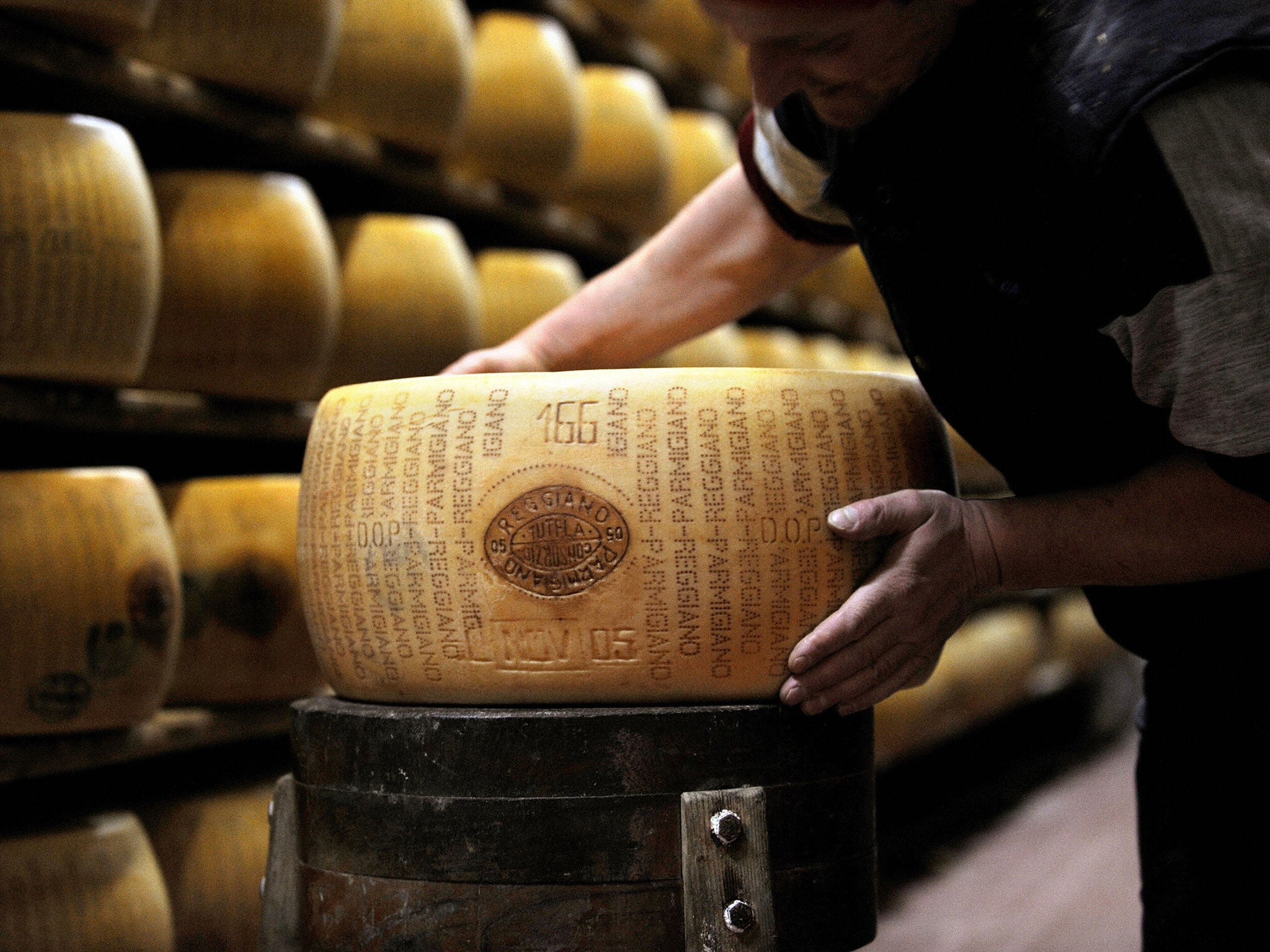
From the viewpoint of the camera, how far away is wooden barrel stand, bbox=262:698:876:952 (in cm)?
56

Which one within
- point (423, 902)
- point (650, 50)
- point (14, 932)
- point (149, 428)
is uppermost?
point (650, 50)

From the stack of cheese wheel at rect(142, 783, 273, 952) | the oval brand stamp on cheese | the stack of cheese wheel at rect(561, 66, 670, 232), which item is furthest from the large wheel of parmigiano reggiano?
the stack of cheese wheel at rect(561, 66, 670, 232)

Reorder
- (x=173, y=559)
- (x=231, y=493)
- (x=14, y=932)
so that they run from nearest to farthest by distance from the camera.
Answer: (x=14, y=932)
(x=173, y=559)
(x=231, y=493)

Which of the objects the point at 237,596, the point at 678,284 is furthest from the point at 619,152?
the point at 678,284

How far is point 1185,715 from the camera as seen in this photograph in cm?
77

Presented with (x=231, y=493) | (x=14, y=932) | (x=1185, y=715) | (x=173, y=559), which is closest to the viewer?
(x=1185, y=715)

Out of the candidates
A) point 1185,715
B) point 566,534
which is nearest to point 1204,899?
point 1185,715

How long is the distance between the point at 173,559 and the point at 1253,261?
2.70ft

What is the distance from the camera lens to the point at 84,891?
0.95 meters

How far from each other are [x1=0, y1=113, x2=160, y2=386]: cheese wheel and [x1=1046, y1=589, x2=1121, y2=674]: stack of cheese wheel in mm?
2328

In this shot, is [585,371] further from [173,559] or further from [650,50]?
[650,50]

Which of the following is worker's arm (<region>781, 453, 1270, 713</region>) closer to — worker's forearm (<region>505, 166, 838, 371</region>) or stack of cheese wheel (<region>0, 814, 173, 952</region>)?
worker's forearm (<region>505, 166, 838, 371</region>)

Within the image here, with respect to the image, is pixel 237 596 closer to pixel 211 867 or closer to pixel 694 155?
pixel 211 867

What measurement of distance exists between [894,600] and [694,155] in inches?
62.8
